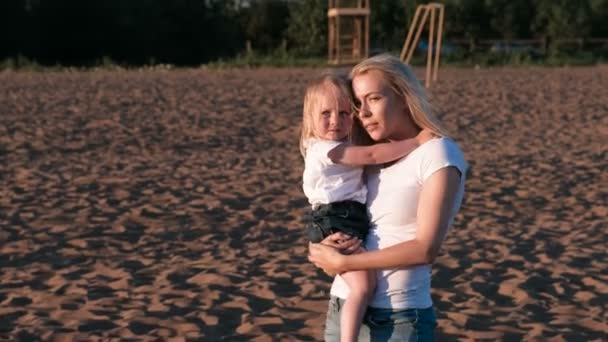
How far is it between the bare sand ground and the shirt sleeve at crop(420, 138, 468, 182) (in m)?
2.43

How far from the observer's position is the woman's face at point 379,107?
2.06 m

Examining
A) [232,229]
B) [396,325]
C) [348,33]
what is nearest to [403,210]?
[396,325]

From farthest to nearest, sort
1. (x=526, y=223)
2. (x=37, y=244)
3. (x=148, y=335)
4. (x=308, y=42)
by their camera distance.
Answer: (x=308, y=42) < (x=526, y=223) < (x=37, y=244) < (x=148, y=335)

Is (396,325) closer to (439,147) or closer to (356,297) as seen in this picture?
(356,297)

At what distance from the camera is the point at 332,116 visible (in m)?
2.18

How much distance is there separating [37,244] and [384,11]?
4003cm

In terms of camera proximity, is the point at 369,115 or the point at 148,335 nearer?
the point at 369,115

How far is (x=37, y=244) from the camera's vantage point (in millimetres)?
6340

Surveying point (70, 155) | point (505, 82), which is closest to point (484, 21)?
point (505, 82)

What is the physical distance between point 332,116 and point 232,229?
472cm

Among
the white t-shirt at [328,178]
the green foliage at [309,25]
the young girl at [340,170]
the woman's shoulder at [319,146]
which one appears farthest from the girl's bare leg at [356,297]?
the green foliage at [309,25]

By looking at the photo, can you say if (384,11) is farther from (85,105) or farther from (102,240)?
(102,240)

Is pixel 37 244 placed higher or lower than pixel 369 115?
lower

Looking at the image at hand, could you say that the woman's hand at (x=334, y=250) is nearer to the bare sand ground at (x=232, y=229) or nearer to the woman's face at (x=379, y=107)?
the woman's face at (x=379, y=107)
